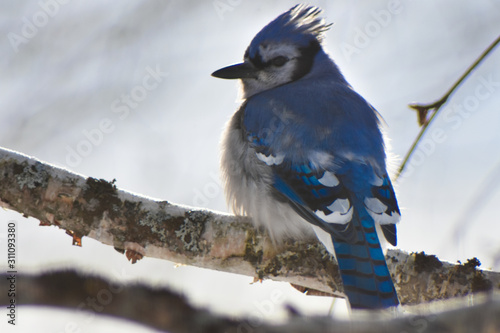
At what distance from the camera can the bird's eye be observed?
3246 mm

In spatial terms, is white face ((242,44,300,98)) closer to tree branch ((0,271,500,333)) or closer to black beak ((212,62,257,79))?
black beak ((212,62,257,79))

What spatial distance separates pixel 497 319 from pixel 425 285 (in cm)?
167

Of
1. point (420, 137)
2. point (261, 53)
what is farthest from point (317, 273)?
point (261, 53)

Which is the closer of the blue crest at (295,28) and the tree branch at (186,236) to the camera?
the tree branch at (186,236)

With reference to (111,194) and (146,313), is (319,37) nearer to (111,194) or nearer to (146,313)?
(111,194)

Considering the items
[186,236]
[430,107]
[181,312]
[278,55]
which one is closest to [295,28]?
[278,55]

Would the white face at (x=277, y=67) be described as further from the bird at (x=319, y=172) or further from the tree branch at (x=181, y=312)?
the tree branch at (x=181, y=312)

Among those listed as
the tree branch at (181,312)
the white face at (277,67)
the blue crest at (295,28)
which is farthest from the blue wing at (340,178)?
the tree branch at (181,312)

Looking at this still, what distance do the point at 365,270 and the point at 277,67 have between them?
1.52 metres

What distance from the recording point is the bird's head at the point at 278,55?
10.6 ft

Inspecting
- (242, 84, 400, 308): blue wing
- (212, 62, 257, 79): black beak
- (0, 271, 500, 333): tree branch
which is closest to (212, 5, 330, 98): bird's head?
(212, 62, 257, 79): black beak

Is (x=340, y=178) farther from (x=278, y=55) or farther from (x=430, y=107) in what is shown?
(x=278, y=55)

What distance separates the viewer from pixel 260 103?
2879 millimetres

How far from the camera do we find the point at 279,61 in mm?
3252
